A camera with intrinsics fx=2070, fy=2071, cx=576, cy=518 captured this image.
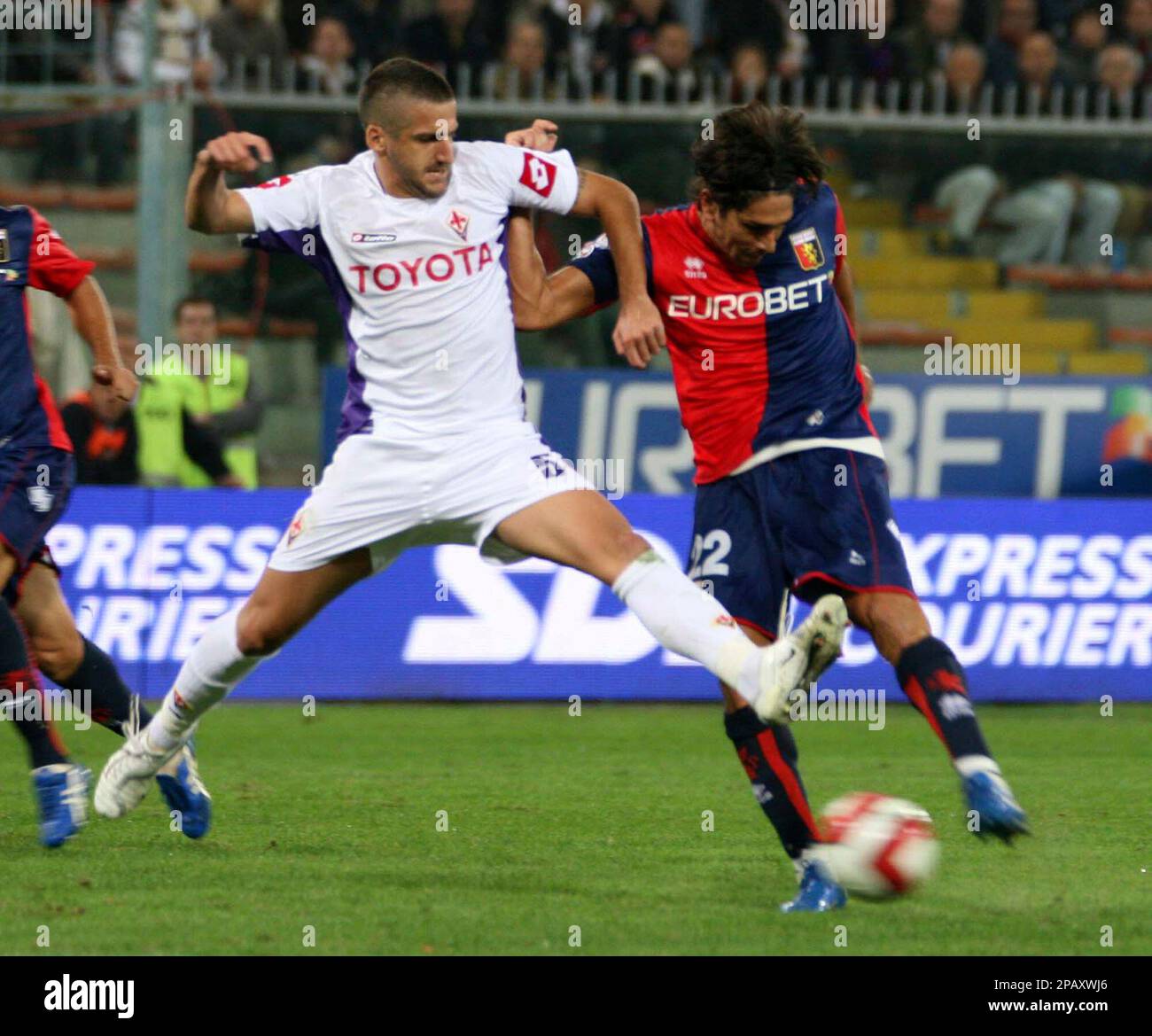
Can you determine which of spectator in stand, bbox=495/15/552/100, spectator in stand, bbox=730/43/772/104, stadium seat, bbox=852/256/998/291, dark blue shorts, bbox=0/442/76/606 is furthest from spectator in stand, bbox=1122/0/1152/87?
dark blue shorts, bbox=0/442/76/606

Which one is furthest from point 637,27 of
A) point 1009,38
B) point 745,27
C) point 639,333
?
point 639,333

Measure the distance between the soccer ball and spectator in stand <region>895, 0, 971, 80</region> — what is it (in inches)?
394

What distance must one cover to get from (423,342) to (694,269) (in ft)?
2.73

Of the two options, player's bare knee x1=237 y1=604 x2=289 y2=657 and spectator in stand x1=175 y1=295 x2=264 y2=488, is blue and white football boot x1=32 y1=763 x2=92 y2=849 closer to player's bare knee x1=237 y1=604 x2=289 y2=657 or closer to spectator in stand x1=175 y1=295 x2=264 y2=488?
player's bare knee x1=237 y1=604 x2=289 y2=657

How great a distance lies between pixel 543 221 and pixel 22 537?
647cm

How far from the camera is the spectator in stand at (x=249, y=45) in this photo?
13289 mm

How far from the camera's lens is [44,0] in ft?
46.5

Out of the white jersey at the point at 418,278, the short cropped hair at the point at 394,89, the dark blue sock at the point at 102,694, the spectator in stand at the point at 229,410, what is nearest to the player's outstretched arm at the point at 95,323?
the dark blue sock at the point at 102,694

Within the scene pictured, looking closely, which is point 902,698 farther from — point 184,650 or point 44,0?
point 44,0

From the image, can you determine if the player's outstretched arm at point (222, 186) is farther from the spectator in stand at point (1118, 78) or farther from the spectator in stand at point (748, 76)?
the spectator in stand at point (1118, 78)

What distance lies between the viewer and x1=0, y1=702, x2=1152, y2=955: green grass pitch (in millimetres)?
5301

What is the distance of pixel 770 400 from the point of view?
591 cm

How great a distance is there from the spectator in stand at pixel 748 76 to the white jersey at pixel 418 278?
813 centimetres
